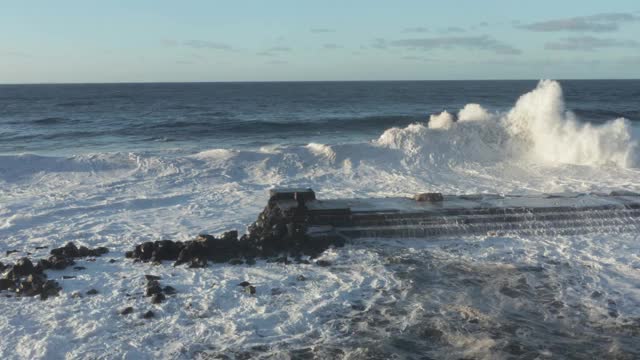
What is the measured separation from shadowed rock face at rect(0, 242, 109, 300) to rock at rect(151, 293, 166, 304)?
49.9 inches

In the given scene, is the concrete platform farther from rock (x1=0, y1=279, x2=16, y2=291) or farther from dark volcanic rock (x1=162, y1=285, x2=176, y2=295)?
rock (x1=0, y1=279, x2=16, y2=291)

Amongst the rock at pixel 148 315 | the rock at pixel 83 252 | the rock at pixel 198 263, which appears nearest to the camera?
the rock at pixel 148 315

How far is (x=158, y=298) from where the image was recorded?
7191 millimetres

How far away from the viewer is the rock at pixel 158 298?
7.14 meters

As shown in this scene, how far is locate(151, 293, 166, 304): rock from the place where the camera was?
23.4 ft

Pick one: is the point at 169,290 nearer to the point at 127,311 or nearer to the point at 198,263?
the point at 127,311

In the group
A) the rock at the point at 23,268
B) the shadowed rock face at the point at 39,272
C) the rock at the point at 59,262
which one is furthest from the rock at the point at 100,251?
the rock at the point at 23,268

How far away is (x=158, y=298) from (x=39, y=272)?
2.01 metres

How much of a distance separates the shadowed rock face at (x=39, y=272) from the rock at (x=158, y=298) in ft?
4.16

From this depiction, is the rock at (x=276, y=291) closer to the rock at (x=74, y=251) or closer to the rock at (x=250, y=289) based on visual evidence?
the rock at (x=250, y=289)

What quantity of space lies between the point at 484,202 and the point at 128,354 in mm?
7599

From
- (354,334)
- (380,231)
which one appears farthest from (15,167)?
(354,334)

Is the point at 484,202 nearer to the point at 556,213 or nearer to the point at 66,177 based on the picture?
the point at 556,213

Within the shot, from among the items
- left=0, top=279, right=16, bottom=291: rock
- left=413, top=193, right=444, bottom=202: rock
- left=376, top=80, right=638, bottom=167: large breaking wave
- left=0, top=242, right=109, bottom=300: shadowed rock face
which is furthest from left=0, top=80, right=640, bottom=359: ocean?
left=413, top=193, right=444, bottom=202: rock
